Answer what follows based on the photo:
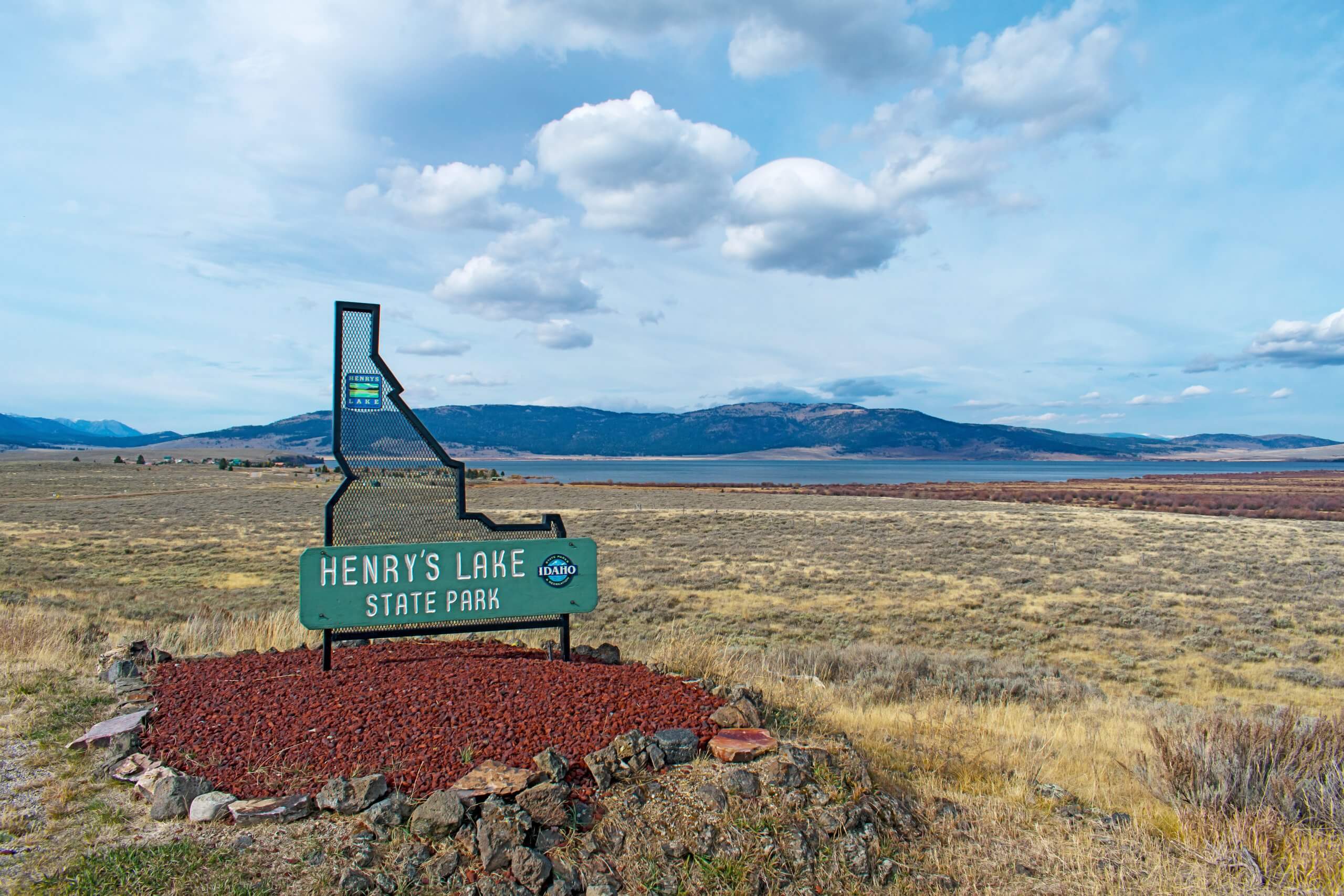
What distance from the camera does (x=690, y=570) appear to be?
73.6ft

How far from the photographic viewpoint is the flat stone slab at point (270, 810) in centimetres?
399

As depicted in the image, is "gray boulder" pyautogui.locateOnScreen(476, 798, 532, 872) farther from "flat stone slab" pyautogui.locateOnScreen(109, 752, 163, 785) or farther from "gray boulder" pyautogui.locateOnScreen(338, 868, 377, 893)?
"flat stone slab" pyautogui.locateOnScreen(109, 752, 163, 785)

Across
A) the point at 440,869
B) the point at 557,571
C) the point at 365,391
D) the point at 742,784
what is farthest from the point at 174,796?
the point at 365,391

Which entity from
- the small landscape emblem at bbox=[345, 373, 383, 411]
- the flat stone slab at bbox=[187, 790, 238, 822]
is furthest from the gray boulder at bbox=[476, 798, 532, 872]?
the small landscape emblem at bbox=[345, 373, 383, 411]

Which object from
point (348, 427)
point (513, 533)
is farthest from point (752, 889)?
point (348, 427)

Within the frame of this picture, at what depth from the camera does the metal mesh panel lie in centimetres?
661

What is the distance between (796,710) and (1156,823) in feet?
8.41

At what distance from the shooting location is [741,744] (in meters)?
4.64

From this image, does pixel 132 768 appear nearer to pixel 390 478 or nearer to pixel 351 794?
pixel 351 794

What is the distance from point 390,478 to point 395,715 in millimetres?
2400

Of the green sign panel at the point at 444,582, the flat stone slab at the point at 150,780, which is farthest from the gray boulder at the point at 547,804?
the green sign panel at the point at 444,582

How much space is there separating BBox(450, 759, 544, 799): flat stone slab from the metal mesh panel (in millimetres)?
2788

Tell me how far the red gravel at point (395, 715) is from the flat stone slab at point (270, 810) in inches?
6.7

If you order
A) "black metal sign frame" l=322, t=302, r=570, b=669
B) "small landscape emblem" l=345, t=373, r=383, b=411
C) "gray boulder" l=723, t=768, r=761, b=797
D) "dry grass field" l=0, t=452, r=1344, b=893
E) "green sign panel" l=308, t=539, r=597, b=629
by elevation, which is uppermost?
"small landscape emblem" l=345, t=373, r=383, b=411
